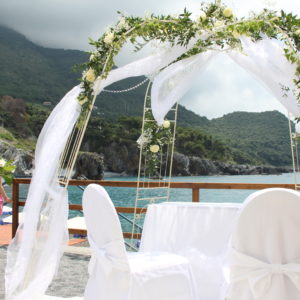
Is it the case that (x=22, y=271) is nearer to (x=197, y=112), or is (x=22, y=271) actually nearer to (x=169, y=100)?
(x=169, y=100)

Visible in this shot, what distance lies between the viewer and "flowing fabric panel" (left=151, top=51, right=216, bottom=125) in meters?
3.55

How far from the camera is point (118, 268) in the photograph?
7.74 ft

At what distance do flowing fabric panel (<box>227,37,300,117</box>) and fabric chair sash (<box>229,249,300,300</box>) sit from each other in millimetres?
1435

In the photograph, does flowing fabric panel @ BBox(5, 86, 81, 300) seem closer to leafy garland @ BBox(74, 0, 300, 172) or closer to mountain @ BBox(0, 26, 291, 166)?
leafy garland @ BBox(74, 0, 300, 172)

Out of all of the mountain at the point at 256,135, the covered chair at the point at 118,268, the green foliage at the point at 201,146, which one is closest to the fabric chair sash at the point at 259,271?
the covered chair at the point at 118,268

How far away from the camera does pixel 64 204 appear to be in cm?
320

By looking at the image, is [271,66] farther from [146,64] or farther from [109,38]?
[109,38]

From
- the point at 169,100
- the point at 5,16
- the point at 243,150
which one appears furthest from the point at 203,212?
the point at 5,16

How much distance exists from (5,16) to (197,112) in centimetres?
3679

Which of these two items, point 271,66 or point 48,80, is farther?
point 48,80

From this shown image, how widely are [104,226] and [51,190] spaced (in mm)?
896

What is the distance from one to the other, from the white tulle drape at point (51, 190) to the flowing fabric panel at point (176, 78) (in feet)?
0.72

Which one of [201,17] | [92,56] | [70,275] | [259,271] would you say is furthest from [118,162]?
[259,271]

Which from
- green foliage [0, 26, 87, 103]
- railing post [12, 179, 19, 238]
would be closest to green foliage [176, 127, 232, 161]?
green foliage [0, 26, 87, 103]
